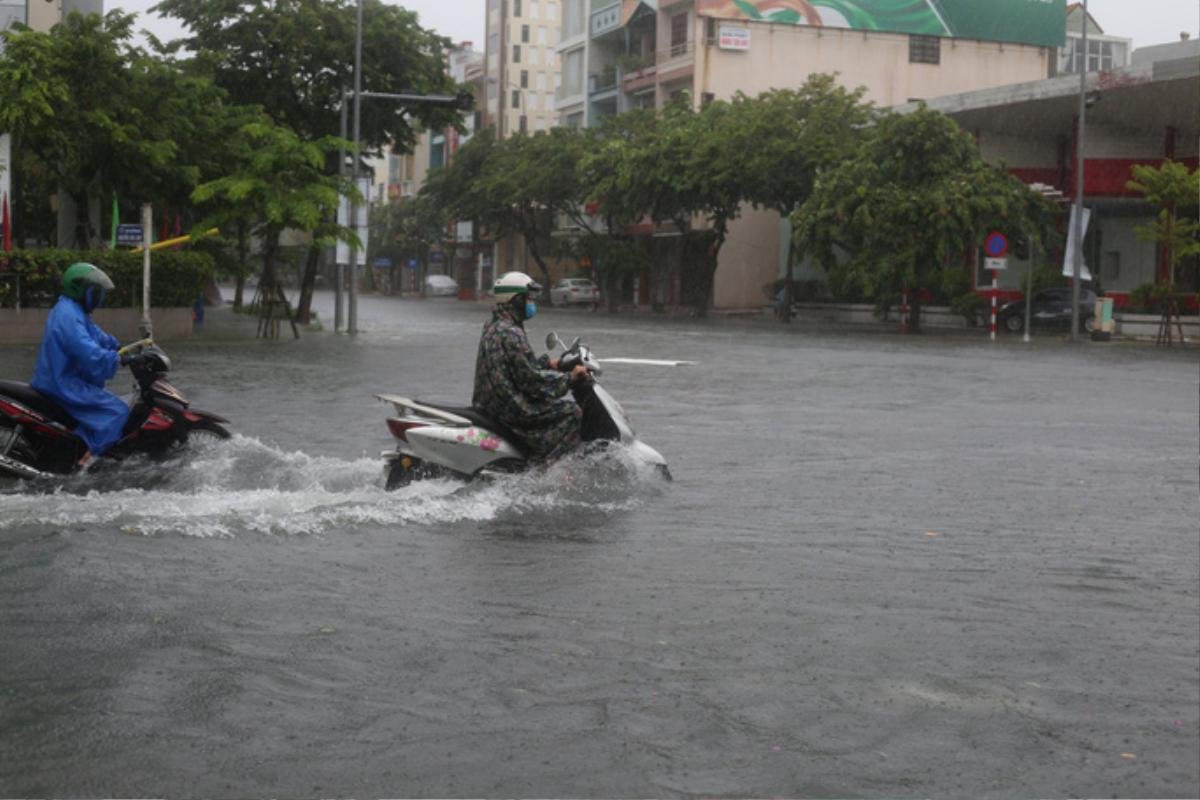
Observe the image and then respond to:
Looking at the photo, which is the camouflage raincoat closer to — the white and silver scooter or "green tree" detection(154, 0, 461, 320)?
the white and silver scooter

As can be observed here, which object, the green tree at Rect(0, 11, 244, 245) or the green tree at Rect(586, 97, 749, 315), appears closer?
the green tree at Rect(0, 11, 244, 245)

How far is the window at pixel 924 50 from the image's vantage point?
68750 millimetres

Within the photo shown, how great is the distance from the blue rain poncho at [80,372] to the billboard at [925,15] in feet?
197

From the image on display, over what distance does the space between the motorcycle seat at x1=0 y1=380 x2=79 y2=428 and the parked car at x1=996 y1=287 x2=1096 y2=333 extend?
1504 inches

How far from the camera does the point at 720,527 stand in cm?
938

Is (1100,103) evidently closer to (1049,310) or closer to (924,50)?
(1049,310)

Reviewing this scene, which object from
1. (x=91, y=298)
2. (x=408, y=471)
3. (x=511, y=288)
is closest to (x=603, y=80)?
(x=511, y=288)

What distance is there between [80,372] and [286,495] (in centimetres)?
151

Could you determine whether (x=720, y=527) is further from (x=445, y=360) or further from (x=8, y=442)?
(x=445, y=360)

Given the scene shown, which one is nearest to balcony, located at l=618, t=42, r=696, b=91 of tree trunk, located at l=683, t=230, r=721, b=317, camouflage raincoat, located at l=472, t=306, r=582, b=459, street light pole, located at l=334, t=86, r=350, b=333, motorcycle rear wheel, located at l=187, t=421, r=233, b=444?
tree trunk, located at l=683, t=230, r=721, b=317

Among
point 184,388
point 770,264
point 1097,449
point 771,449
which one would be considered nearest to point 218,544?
point 771,449

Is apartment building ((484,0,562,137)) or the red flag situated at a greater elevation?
apartment building ((484,0,562,137))

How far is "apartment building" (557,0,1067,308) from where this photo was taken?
66.8m

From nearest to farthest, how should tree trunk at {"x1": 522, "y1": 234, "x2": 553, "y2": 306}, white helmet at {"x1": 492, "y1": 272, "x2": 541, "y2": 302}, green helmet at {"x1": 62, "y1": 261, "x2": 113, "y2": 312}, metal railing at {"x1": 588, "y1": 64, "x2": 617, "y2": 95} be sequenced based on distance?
green helmet at {"x1": 62, "y1": 261, "x2": 113, "y2": 312}
white helmet at {"x1": 492, "y1": 272, "x2": 541, "y2": 302}
tree trunk at {"x1": 522, "y1": 234, "x2": 553, "y2": 306}
metal railing at {"x1": 588, "y1": 64, "x2": 617, "y2": 95}
